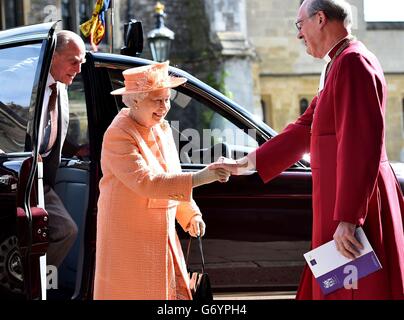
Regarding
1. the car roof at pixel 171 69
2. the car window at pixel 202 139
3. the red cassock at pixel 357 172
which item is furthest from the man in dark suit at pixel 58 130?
the red cassock at pixel 357 172

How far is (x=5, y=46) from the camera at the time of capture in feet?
16.2

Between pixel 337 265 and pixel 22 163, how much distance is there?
1.60 metres

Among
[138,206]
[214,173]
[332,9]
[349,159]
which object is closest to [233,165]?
[214,173]

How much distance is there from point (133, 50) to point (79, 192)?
1067 millimetres

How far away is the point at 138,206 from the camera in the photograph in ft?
13.7

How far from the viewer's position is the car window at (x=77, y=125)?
5.59 meters

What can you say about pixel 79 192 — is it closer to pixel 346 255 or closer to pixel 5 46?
pixel 5 46

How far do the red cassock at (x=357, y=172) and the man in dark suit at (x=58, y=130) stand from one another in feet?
5.08

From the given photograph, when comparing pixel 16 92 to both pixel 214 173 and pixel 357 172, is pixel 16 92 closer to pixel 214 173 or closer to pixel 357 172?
pixel 214 173

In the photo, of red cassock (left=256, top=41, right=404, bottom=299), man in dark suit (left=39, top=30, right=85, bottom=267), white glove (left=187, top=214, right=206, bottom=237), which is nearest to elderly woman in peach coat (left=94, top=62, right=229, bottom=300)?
white glove (left=187, top=214, right=206, bottom=237)

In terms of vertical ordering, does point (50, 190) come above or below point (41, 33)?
below

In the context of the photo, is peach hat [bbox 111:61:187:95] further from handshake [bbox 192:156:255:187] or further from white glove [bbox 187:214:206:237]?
white glove [bbox 187:214:206:237]

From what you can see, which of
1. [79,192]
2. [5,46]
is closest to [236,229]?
[79,192]

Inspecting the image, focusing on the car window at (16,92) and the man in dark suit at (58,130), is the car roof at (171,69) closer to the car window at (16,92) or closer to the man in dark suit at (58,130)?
the man in dark suit at (58,130)
